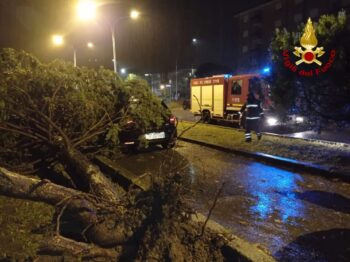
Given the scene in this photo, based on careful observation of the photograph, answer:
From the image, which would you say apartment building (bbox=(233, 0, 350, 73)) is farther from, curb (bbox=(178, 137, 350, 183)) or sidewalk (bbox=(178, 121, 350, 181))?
curb (bbox=(178, 137, 350, 183))

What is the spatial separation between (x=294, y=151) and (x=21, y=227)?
7.43 metres

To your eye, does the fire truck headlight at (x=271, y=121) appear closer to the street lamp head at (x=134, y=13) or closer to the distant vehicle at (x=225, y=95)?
the distant vehicle at (x=225, y=95)

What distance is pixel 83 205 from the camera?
309 centimetres

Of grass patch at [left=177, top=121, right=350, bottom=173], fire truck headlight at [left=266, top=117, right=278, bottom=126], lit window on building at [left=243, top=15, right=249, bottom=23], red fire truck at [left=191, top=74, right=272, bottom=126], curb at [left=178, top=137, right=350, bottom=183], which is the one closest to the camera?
curb at [left=178, top=137, right=350, bottom=183]

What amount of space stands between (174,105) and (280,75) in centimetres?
2830

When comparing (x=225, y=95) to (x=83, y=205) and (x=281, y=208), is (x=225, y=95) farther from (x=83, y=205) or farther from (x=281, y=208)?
(x=83, y=205)

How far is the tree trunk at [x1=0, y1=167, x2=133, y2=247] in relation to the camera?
2.99m

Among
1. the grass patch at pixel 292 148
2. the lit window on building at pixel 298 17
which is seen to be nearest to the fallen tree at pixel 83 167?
the grass patch at pixel 292 148

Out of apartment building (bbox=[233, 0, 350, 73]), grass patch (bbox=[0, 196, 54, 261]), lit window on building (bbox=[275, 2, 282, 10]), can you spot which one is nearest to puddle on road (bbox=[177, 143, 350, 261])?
grass patch (bbox=[0, 196, 54, 261])

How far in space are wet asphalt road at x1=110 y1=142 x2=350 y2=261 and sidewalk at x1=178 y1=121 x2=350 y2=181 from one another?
0.34m

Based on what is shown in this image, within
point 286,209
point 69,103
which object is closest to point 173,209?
point 286,209

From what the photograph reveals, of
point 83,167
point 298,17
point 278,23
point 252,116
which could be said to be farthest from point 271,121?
point 278,23

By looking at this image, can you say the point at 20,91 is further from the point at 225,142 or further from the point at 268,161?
the point at 225,142

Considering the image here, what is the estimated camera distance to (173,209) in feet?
9.37
